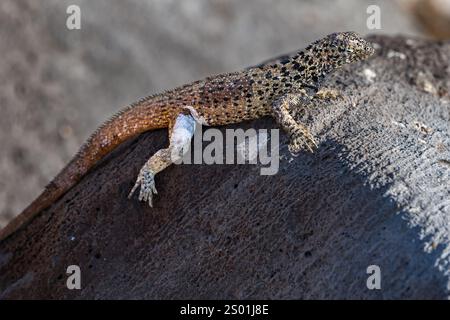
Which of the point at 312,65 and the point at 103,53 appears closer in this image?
the point at 312,65

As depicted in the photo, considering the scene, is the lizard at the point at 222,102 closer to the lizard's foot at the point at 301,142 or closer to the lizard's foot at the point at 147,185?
the lizard's foot at the point at 147,185

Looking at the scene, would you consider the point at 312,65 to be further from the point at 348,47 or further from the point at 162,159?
the point at 162,159

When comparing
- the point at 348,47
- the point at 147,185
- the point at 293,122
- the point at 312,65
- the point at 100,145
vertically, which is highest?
the point at 348,47

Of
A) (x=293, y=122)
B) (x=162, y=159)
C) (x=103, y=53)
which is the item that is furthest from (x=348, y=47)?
(x=103, y=53)

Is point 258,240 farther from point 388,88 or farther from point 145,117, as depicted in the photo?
point 388,88

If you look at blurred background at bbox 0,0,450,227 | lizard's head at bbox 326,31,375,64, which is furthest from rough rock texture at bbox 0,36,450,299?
blurred background at bbox 0,0,450,227

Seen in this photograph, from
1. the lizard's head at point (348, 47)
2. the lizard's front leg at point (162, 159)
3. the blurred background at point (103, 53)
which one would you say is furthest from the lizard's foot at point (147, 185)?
the blurred background at point (103, 53)
